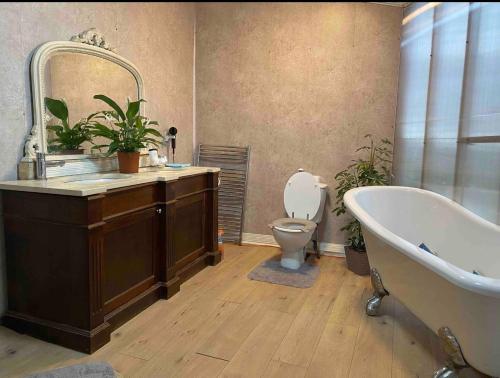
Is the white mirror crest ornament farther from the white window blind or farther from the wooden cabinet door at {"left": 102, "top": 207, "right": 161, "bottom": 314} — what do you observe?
the white window blind

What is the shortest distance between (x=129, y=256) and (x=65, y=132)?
0.93m

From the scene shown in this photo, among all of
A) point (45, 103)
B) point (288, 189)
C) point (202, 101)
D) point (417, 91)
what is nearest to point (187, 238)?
point (288, 189)

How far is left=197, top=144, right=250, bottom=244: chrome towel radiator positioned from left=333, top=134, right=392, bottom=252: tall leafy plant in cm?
100

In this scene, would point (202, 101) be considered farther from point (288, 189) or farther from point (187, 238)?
point (187, 238)

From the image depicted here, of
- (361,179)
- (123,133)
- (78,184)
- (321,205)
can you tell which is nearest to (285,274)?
(321,205)

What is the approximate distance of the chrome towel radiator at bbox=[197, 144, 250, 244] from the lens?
160 inches

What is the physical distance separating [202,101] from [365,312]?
8.86 ft

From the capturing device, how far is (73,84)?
2.55 meters

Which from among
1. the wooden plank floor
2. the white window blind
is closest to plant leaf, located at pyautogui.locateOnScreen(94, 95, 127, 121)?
the wooden plank floor

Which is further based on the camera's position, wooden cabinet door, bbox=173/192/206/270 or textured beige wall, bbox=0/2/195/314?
wooden cabinet door, bbox=173/192/206/270

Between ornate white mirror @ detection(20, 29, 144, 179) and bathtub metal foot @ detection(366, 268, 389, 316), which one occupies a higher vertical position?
ornate white mirror @ detection(20, 29, 144, 179)

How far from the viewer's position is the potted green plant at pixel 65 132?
2.41 meters

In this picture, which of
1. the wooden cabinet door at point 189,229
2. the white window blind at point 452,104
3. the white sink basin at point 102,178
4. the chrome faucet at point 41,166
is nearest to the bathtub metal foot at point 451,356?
the white window blind at point 452,104

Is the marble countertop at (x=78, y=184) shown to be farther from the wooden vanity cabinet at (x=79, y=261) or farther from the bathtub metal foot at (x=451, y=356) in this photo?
the bathtub metal foot at (x=451, y=356)
